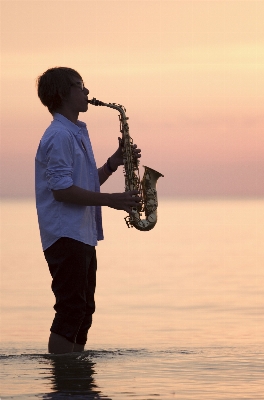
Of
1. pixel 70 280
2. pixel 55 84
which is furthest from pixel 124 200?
pixel 55 84

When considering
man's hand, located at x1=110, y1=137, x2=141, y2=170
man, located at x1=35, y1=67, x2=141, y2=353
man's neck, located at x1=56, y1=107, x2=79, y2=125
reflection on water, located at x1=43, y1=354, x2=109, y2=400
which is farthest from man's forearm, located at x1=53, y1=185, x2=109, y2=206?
reflection on water, located at x1=43, y1=354, x2=109, y2=400

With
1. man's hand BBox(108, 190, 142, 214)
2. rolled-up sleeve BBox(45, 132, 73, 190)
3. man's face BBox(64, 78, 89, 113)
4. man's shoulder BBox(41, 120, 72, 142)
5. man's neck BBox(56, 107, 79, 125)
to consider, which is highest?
man's face BBox(64, 78, 89, 113)

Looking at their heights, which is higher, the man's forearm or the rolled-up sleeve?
the rolled-up sleeve

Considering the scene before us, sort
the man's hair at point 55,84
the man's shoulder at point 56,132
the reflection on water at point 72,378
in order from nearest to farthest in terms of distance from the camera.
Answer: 1. the reflection on water at point 72,378
2. the man's shoulder at point 56,132
3. the man's hair at point 55,84

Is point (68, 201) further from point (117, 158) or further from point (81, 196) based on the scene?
point (117, 158)

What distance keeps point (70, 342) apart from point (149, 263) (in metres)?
11.4

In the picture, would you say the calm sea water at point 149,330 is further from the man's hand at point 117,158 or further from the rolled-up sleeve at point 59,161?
the man's hand at point 117,158

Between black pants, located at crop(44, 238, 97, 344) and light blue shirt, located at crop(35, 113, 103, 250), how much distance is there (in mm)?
62

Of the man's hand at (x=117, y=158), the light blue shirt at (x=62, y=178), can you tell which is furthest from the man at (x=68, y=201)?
the man's hand at (x=117, y=158)

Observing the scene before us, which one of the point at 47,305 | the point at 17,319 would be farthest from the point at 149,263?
the point at 17,319

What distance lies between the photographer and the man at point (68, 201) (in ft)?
23.1

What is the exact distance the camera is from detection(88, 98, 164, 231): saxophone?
25.3ft

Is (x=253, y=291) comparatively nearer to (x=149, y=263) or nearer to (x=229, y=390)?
(x=149, y=263)

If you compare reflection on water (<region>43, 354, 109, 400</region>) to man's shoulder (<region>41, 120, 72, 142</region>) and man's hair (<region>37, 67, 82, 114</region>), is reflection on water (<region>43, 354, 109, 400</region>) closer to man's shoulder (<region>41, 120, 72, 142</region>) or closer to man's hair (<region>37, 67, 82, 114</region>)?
man's shoulder (<region>41, 120, 72, 142</region>)
